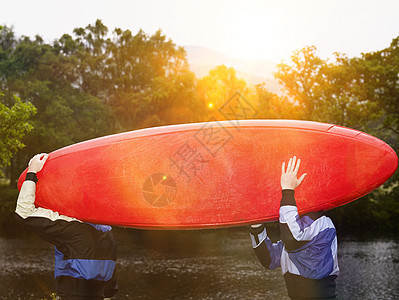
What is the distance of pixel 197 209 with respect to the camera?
3.99 meters

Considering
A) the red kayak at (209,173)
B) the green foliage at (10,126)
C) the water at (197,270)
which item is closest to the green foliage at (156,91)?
the water at (197,270)

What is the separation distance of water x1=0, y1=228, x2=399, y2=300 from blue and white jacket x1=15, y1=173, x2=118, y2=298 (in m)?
8.49

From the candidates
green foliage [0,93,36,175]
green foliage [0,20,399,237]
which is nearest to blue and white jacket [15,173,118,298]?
green foliage [0,93,36,175]

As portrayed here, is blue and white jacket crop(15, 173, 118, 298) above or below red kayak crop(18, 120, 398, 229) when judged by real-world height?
below

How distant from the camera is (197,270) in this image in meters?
15.0

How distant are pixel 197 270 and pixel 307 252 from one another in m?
12.2

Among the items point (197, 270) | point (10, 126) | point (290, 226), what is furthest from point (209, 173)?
→ point (197, 270)

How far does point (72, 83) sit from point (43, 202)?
3246 centimetres

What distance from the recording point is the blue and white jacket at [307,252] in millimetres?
3146

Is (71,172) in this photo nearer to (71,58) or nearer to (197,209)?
(197,209)

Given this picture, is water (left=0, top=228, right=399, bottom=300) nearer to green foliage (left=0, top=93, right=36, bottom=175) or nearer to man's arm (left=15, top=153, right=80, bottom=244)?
green foliage (left=0, top=93, right=36, bottom=175)

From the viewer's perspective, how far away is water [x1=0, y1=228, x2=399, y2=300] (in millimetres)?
12188

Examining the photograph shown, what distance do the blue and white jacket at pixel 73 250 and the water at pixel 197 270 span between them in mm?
8494

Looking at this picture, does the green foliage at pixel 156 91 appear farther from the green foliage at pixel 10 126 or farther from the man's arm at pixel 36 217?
the man's arm at pixel 36 217
